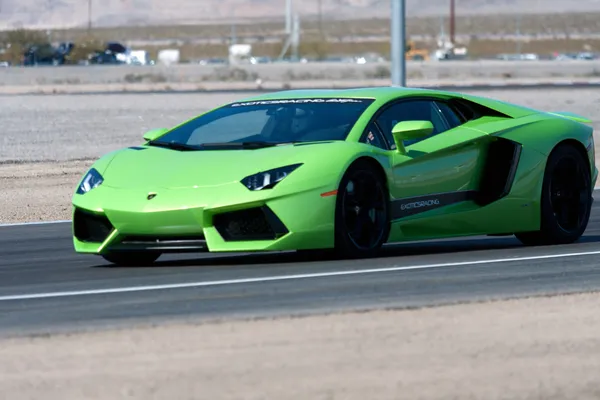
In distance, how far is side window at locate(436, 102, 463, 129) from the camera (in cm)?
1169

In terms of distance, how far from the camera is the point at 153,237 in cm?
1032

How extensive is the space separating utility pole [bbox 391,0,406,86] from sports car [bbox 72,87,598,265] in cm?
792

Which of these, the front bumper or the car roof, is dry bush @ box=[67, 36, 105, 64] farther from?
the front bumper

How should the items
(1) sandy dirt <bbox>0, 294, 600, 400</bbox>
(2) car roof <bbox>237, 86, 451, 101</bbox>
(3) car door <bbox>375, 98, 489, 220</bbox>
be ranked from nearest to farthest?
(1) sandy dirt <bbox>0, 294, 600, 400</bbox>, (3) car door <bbox>375, 98, 489, 220</bbox>, (2) car roof <bbox>237, 86, 451, 101</bbox>

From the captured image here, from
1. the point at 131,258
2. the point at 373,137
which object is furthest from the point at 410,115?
the point at 131,258

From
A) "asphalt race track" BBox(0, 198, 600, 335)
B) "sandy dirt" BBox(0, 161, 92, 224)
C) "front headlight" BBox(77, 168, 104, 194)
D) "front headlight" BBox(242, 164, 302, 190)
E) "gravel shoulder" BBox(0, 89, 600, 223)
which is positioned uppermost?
"front headlight" BBox(242, 164, 302, 190)

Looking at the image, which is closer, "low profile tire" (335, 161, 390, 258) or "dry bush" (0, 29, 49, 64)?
"low profile tire" (335, 161, 390, 258)

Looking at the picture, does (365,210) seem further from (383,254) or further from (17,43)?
(17,43)

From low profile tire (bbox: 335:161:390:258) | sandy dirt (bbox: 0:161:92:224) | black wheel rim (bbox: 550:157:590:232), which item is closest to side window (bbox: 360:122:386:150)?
low profile tire (bbox: 335:161:390:258)

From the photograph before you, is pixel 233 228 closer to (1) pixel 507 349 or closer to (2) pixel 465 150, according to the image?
(2) pixel 465 150

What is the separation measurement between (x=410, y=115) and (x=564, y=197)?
155cm

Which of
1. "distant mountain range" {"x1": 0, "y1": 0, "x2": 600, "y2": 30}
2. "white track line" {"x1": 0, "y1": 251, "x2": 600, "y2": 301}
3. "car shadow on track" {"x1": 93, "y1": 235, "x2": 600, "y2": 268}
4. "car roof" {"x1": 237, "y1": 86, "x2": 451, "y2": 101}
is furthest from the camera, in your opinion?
"distant mountain range" {"x1": 0, "y1": 0, "x2": 600, "y2": 30}

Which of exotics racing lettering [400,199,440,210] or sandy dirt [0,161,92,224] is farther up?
exotics racing lettering [400,199,440,210]

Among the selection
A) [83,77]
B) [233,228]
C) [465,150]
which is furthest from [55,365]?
[83,77]
